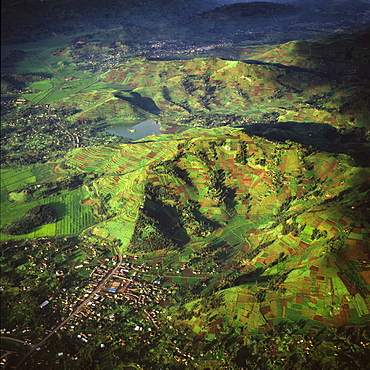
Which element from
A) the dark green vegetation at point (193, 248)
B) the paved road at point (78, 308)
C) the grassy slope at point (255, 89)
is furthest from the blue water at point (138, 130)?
the paved road at point (78, 308)

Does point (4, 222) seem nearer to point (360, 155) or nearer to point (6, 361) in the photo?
point (6, 361)

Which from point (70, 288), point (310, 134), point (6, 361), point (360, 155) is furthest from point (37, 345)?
point (310, 134)

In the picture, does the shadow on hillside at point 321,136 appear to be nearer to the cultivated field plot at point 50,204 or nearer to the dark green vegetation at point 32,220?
the cultivated field plot at point 50,204

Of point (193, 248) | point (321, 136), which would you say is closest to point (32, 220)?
point (193, 248)

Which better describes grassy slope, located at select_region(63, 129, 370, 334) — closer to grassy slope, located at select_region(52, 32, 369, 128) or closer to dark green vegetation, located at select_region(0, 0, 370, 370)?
dark green vegetation, located at select_region(0, 0, 370, 370)

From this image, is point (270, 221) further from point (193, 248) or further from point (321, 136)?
point (321, 136)
